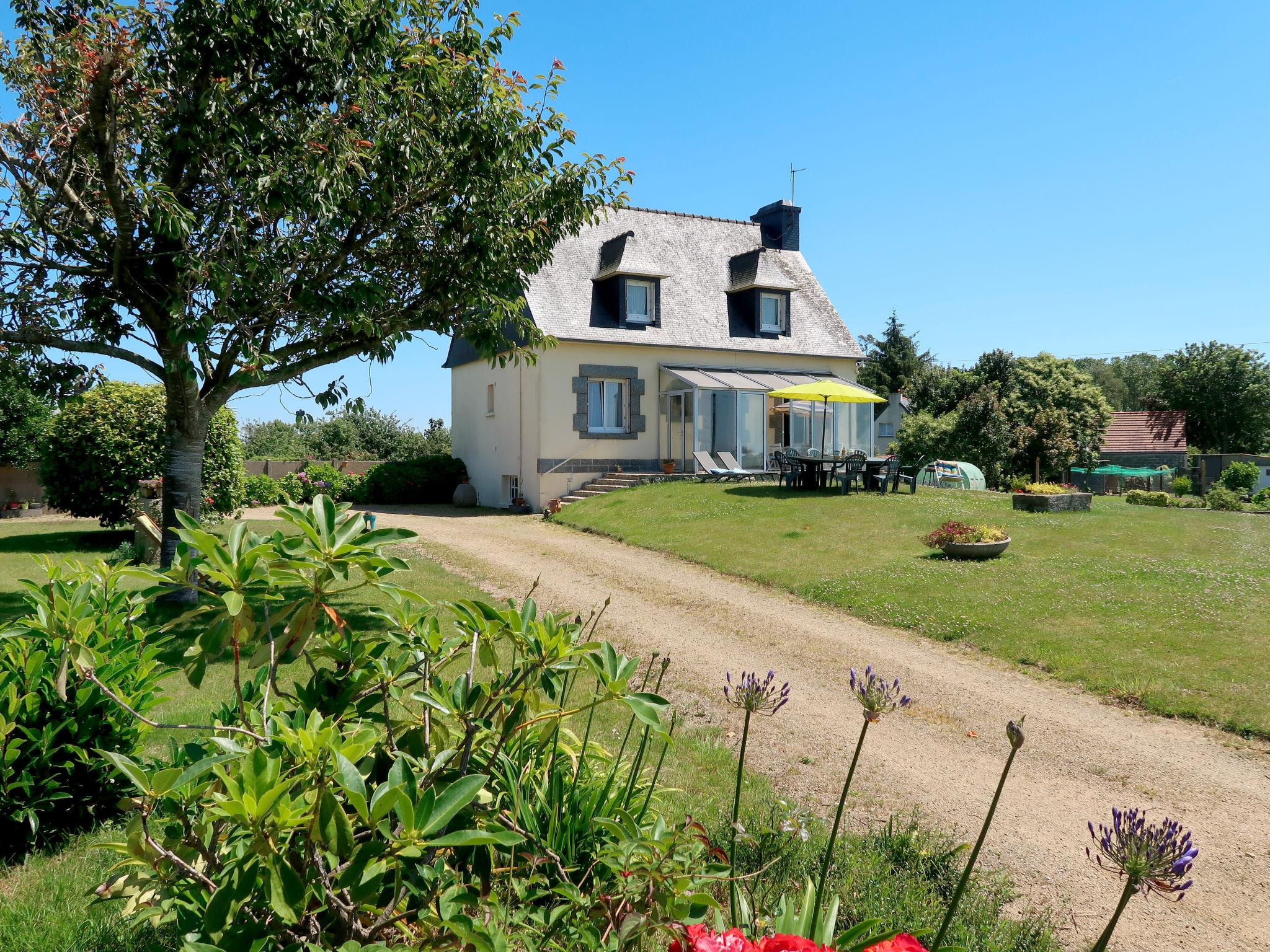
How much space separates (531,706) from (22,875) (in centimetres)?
251

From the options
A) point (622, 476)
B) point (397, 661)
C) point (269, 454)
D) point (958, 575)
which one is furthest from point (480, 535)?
point (269, 454)

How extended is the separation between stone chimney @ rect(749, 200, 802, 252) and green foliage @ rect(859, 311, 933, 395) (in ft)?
66.1

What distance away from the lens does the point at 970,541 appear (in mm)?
11180

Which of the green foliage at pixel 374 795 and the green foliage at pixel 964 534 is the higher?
the green foliage at pixel 374 795

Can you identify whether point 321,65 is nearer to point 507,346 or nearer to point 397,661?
point 507,346

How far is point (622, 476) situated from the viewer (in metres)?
21.4

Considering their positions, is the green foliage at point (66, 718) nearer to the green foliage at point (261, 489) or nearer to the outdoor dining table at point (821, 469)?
the outdoor dining table at point (821, 469)

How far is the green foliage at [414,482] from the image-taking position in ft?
79.0

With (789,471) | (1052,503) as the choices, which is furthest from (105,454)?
(1052,503)

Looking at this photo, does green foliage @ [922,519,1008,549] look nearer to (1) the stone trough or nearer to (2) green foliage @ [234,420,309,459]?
(1) the stone trough

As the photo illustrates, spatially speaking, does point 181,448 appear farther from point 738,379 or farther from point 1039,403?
point 1039,403

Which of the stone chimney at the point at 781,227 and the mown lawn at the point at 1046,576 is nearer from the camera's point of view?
the mown lawn at the point at 1046,576

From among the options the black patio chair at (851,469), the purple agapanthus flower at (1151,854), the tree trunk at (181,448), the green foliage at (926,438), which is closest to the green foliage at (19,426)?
the tree trunk at (181,448)

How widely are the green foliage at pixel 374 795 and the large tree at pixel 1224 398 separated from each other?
52536 mm
